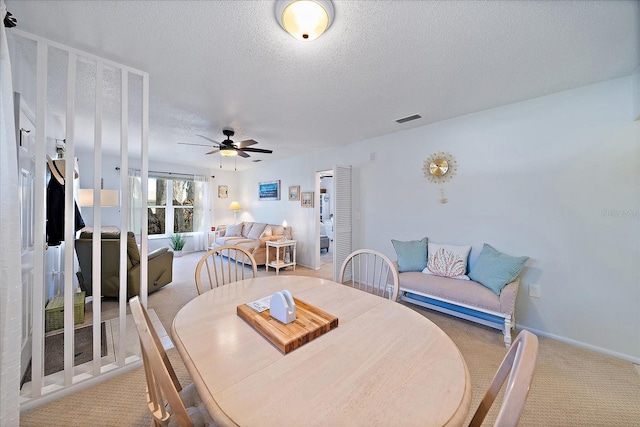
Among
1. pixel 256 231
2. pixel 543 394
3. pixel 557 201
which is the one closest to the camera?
pixel 543 394

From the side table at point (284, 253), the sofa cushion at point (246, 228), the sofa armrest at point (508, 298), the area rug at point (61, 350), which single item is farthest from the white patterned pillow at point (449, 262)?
the sofa cushion at point (246, 228)

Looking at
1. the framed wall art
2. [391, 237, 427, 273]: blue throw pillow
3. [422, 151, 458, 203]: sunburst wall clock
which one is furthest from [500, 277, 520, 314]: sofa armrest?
the framed wall art

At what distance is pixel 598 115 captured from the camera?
7.06 feet

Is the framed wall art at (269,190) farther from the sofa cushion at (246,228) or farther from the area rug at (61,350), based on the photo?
the area rug at (61,350)

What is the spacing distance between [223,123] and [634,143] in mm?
4263

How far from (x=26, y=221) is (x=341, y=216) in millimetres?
3417

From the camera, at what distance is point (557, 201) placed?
2.36 meters

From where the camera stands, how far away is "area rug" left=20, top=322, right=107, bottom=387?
1908 mm

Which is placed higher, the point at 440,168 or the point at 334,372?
the point at 440,168

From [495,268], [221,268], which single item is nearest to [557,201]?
[495,268]

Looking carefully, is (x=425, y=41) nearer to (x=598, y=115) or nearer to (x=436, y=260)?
(x=598, y=115)

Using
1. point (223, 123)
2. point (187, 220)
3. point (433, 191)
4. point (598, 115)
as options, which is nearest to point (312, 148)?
point (223, 123)

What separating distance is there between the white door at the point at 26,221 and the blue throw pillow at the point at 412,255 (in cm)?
349

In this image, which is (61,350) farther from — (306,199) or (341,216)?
(306,199)
